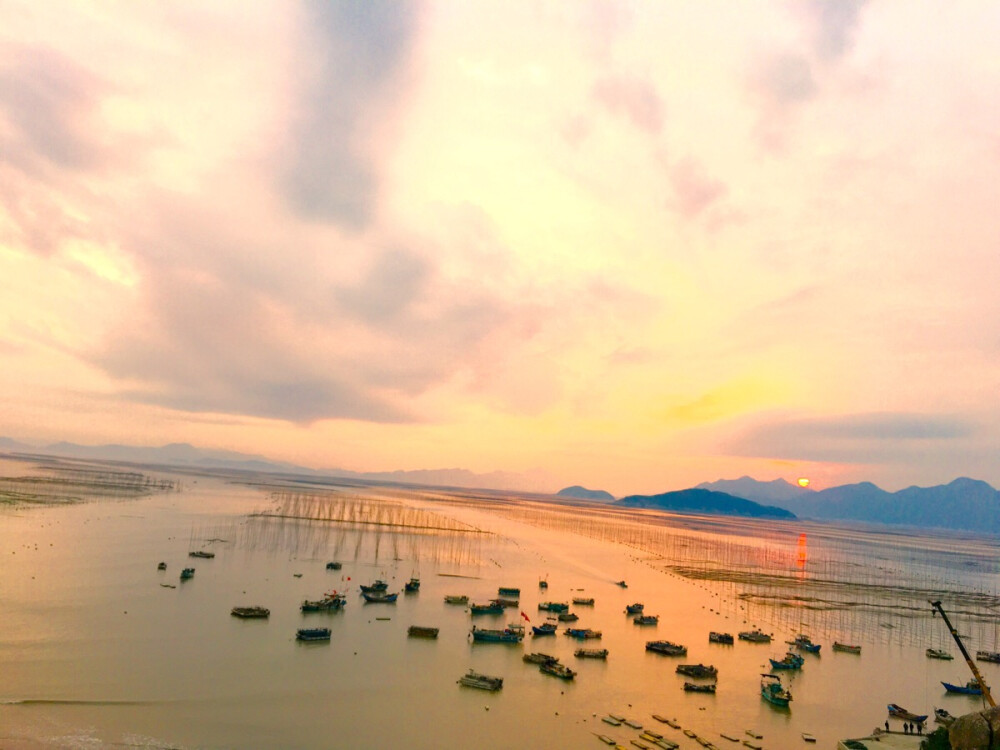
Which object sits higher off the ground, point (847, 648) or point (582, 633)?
point (847, 648)

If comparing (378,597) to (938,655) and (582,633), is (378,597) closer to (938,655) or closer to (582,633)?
(582,633)

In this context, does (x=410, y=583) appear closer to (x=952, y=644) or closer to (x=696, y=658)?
(x=696, y=658)

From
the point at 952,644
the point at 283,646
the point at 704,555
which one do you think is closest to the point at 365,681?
the point at 283,646

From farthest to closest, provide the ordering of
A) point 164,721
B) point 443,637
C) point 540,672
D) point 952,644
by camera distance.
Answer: point 952,644, point 443,637, point 540,672, point 164,721

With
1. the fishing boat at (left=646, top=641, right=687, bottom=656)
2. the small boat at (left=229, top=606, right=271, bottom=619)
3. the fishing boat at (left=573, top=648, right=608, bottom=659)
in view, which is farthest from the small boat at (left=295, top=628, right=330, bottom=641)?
the fishing boat at (left=646, top=641, right=687, bottom=656)

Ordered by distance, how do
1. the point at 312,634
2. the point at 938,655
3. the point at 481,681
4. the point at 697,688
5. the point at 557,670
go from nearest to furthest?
the point at 481,681 → the point at 697,688 → the point at 557,670 → the point at 312,634 → the point at 938,655

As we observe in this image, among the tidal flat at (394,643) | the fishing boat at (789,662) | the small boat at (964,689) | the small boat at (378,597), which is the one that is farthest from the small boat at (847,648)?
the small boat at (378,597)

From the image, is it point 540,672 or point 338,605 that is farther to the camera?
point 338,605

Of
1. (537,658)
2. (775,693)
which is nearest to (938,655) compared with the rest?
(775,693)

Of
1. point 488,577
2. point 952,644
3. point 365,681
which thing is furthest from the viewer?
point 488,577
